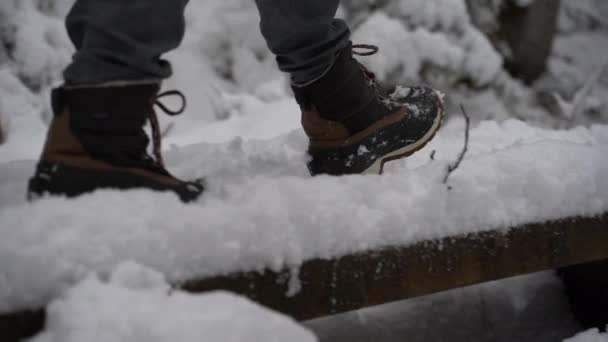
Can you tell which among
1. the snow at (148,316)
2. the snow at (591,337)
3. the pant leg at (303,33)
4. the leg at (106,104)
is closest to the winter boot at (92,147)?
the leg at (106,104)

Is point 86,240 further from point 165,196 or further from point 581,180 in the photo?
point 581,180

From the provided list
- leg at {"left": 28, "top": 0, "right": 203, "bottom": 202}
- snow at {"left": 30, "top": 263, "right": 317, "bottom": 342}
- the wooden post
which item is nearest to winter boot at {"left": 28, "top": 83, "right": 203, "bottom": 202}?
leg at {"left": 28, "top": 0, "right": 203, "bottom": 202}

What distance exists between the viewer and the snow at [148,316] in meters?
0.49

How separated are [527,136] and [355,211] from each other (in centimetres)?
91

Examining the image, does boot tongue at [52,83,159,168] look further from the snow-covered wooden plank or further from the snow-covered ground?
the snow-covered wooden plank

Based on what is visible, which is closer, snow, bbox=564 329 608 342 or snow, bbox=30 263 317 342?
snow, bbox=30 263 317 342

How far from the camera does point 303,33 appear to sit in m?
0.89

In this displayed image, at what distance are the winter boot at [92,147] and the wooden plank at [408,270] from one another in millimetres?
172

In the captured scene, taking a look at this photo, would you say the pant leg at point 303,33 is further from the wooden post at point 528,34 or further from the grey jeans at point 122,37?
the wooden post at point 528,34

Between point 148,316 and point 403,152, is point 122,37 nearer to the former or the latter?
point 148,316

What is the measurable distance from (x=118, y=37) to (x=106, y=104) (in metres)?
0.09

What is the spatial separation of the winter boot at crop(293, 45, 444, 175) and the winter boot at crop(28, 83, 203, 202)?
0.34m

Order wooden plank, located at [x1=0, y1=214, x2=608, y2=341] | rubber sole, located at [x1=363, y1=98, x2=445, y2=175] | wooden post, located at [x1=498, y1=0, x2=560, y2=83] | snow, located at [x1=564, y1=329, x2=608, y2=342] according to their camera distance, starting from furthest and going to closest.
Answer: wooden post, located at [x1=498, y1=0, x2=560, y2=83] < rubber sole, located at [x1=363, y1=98, x2=445, y2=175] < snow, located at [x1=564, y1=329, x2=608, y2=342] < wooden plank, located at [x1=0, y1=214, x2=608, y2=341]

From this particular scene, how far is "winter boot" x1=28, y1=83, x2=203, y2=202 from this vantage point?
2.17ft
